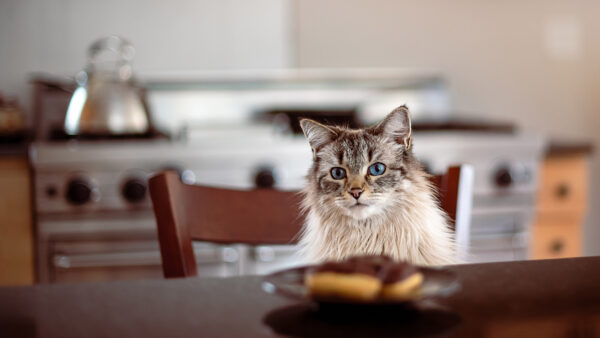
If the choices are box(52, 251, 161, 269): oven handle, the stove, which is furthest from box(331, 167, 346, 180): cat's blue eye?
box(52, 251, 161, 269): oven handle

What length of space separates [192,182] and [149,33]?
1055mm

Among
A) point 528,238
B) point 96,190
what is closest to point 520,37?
point 528,238

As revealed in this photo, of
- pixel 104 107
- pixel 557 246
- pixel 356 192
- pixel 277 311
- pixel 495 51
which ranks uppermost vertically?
pixel 495 51

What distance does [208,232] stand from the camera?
1.13 meters

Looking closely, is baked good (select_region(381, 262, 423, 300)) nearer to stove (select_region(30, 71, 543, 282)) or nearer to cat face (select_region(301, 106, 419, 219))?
cat face (select_region(301, 106, 419, 219))

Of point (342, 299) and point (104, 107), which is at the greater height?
point (104, 107)

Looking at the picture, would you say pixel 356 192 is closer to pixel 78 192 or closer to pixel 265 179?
pixel 265 179

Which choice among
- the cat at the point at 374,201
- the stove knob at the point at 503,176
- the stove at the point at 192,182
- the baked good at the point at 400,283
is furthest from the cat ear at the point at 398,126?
the stove knob at the point at 503,176

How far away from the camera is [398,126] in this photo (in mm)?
895

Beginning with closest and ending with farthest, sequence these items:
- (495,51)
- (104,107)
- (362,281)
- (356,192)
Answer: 1. (362,281)
2. (356,192)
3. (104,107)
4. (495,51)

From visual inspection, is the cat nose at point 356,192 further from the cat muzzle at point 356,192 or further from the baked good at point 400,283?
the baked good at point 400,283

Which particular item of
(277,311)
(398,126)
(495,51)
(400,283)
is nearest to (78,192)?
(398,126)

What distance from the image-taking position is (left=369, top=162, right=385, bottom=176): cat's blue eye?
910mm

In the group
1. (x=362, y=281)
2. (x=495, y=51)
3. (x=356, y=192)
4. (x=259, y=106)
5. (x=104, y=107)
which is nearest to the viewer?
(x=362, y=281)
